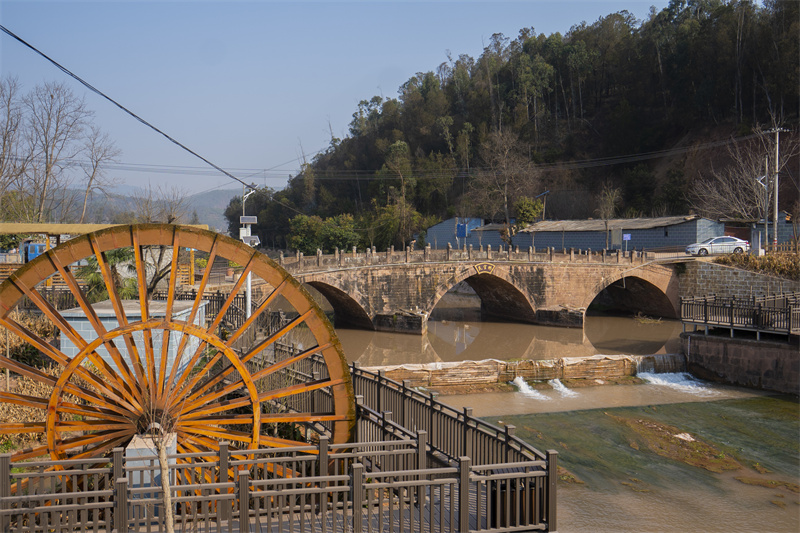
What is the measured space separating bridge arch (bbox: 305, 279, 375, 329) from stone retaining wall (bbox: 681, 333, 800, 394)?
51.1 ft

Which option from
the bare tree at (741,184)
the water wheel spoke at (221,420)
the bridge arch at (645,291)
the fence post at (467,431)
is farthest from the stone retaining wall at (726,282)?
the water wheel spoke at (221,420)

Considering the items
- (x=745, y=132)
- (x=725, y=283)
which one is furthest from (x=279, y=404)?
(x=745, y=132)

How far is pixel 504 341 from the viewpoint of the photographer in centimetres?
3347

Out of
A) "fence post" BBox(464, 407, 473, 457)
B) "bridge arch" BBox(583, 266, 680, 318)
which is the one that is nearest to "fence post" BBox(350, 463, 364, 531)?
"fence post" BBox(464, 407, 473, 457)

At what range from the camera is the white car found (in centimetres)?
3850

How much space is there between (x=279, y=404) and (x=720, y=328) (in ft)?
61.1

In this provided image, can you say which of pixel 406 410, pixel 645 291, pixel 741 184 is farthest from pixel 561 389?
pixel 741 184

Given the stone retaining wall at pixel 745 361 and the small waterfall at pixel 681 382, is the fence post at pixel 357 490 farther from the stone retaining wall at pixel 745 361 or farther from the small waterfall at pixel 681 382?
the stone retaining wall at pixel 745 361

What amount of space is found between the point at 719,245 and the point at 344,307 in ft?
73.8

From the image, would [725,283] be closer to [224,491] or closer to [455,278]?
[455,278]

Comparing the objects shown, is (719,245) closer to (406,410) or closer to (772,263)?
(772,263)

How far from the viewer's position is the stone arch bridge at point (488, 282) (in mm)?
33375

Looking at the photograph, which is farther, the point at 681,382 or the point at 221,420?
the point at 681,382

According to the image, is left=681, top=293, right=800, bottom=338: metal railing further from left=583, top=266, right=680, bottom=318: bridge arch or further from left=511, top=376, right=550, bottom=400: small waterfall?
left=583, top=266, right=680, bottom=318: bridge arch
